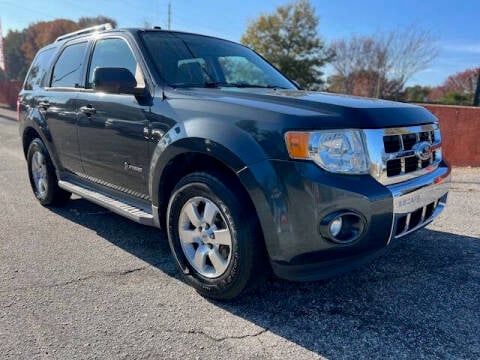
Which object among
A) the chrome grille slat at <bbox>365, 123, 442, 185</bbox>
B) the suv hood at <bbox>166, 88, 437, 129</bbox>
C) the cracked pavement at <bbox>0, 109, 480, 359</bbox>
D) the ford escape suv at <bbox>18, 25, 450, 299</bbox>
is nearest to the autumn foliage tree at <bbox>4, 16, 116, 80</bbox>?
the ford escape suv at <bbox>18, 25, 450, 299</bbox>

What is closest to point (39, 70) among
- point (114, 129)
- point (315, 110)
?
point (114, 129)

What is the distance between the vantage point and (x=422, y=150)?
2770 millimetres

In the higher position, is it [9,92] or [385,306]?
[9,92]

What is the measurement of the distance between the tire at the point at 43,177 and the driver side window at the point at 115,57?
4.44 feet

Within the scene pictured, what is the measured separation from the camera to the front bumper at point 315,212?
2.28 m

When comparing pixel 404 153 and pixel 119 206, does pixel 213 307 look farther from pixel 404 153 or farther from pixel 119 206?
pixel 404 153

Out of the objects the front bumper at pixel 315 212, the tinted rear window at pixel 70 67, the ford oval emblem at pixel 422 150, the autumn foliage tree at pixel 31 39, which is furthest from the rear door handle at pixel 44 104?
the autumn foliage tree at pixel 31 39

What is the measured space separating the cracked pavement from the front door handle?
1183 millimetres

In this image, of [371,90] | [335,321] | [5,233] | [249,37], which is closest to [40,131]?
[5,233]

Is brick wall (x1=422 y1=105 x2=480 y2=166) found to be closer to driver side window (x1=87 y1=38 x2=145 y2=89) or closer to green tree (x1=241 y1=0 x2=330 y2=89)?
driver side window (x1=87 y1=38 x2=145 y2=89)

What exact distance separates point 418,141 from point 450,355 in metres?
1.30

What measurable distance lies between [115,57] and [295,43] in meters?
39.7

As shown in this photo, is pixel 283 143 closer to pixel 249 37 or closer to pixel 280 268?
pixel 280 268

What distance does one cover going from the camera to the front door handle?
3.68 meters
